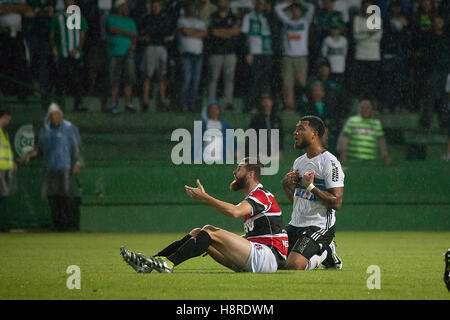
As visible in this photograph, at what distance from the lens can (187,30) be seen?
63.8 ft

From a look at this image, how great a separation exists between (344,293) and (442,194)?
1070cm

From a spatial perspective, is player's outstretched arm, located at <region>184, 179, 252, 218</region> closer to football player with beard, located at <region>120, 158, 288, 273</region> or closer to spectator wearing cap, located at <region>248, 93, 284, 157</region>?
football player with beard, located at <region>120, 158, 288, 273</region>

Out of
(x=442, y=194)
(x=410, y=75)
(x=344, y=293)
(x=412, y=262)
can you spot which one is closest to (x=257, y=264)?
(x=344, y=293)

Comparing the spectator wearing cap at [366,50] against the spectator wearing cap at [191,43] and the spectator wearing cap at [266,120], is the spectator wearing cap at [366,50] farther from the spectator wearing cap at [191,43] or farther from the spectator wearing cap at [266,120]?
the spectator wearing cap at [191,43]

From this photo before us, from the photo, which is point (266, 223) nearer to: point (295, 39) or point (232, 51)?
point (232, 51)

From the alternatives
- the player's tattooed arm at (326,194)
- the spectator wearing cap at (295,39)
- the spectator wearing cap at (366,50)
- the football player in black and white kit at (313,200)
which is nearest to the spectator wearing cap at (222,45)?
the spectator wearing cap at (295,39)

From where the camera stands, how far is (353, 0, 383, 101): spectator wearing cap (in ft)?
65.5

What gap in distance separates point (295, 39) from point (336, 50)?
0.91 metres

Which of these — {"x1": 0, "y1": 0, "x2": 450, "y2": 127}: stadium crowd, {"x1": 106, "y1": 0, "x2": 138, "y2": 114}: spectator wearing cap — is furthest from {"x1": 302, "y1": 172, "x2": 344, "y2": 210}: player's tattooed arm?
{"x1": 106, "y1": 0, "x2": 138, "y2": 114}: spectator wearing cap

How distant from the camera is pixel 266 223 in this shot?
9602 millimetres

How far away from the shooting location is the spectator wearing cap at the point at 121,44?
1931cm

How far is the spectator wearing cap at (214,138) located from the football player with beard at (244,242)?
8.29 metres

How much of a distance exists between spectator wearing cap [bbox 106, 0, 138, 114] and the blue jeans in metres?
1.06
